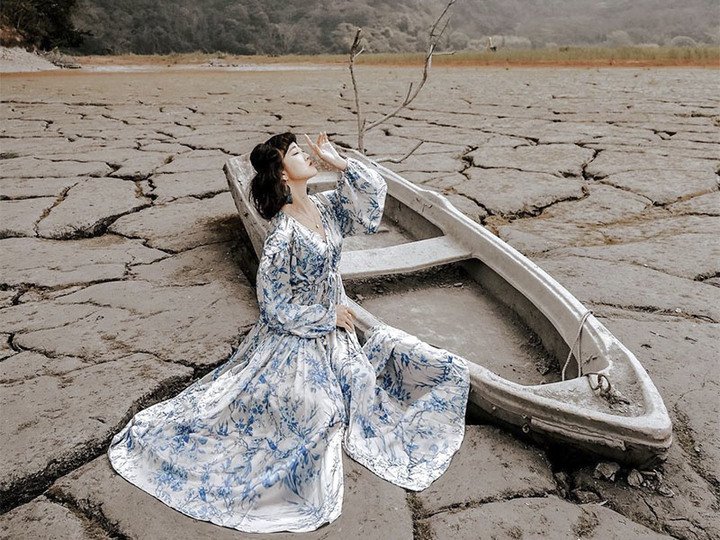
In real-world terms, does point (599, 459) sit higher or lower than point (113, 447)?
higher

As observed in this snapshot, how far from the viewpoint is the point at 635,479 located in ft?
5.09

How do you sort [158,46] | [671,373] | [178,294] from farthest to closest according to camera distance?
[158,46]
[178,294]
[671,373]

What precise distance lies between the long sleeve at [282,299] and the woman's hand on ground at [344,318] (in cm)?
6

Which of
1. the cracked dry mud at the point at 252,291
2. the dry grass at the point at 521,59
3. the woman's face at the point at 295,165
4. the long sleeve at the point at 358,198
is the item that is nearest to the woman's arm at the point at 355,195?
the long sleeve at the point at 358,198

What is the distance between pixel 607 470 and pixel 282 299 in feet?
3.01

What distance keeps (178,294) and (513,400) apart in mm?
1560

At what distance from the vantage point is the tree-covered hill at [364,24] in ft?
55.6

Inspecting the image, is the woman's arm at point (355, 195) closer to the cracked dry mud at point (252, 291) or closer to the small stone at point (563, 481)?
the cracked dry mud at point (252, 291)

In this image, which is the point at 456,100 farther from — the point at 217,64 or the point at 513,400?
the point at 217,64

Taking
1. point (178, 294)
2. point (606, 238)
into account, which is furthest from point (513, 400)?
point (606, 238)

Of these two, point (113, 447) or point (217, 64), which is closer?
point (113, 447)

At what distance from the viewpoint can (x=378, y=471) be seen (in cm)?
163

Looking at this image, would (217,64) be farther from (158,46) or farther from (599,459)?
(599,459)

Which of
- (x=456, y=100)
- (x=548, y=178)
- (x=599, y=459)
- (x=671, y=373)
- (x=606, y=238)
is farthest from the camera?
(x=456, y=100)
